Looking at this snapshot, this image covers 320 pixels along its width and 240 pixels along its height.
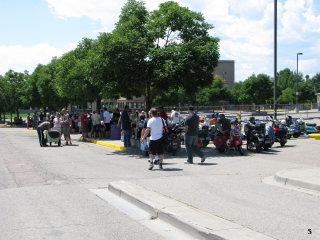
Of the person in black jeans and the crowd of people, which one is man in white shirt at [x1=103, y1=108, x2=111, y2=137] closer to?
the crowd of people

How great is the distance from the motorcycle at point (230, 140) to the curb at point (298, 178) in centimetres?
484

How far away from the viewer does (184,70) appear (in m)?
17.5

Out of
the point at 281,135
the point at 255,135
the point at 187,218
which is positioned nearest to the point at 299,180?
the point at 187,218

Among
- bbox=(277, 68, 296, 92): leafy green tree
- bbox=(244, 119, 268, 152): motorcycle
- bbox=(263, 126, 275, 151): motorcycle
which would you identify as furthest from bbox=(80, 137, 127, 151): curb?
bbox=(277, 68, 296, 92): leafy green tree

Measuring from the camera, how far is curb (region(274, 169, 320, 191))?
8.63 metres

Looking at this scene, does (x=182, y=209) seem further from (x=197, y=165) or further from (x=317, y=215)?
(x=197, y=165)

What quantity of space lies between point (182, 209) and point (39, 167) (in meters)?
7.57

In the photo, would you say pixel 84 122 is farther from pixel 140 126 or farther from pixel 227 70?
pixel 227 70

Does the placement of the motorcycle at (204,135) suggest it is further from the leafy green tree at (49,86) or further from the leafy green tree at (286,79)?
the leafy green tree at (286,79)

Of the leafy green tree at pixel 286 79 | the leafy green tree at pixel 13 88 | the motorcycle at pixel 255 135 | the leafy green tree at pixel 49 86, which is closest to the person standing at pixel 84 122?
the motorcycle at pixel 255 135

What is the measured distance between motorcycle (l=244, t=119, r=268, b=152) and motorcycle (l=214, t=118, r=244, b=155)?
1.92 ft

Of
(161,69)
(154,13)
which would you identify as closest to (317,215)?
(161,69)

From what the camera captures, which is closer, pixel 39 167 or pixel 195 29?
pixel 39 167

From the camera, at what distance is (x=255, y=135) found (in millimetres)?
16062
